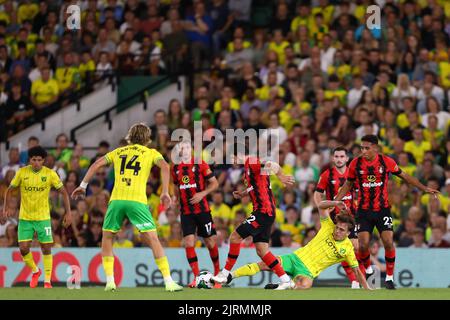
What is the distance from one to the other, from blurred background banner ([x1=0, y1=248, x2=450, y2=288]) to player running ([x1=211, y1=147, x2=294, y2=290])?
384cm

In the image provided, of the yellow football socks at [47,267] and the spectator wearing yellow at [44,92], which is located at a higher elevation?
the spectator wearing yellow at [44,92]

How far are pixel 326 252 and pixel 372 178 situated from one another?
131 cm

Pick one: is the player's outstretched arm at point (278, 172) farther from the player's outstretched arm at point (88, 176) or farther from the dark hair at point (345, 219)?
the player's outstretched arm at point (88, 176)

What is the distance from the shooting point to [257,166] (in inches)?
699

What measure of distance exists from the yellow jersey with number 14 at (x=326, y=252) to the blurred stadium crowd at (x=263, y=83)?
3.98 m

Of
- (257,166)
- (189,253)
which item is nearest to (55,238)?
(189,253)

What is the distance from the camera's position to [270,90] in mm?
25422

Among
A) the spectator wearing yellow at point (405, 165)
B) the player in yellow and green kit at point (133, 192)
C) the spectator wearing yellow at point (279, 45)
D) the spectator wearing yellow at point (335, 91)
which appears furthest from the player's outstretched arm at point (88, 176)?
the spectator wearing yellow at point (279, 45)

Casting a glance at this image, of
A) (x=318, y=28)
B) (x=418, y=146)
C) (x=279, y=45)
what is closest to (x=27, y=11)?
(x=279, y=45)

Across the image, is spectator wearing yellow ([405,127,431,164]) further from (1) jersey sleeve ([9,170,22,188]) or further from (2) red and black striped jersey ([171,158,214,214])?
(1) jersey sleeve ([9,170,22,188])

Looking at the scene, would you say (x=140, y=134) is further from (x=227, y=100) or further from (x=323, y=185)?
(x=227, y=100)

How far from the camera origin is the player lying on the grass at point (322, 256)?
17719 mm

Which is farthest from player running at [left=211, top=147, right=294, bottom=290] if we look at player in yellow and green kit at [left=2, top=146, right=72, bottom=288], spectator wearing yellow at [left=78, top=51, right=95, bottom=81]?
spectator wearing yellow at [left=78, top=51, right=95, bottom=81]
